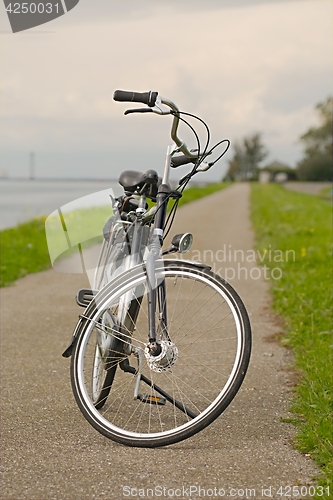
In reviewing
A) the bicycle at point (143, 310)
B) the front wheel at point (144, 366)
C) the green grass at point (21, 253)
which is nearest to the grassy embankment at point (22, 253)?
the green grass at point (21, 253)

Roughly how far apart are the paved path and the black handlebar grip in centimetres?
163

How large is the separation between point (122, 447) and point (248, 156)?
368 feet

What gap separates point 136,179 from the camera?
12.1ft

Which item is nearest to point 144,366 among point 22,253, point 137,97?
point 137,97

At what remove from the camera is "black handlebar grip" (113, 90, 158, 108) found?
337 centimetres

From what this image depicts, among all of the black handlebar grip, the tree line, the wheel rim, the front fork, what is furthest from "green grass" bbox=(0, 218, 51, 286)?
the tree line

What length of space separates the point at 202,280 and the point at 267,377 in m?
1.56

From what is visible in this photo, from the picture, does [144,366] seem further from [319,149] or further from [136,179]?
[319,149]

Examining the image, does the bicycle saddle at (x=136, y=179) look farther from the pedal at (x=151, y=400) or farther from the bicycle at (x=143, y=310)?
the pedal at (x=151, y=400)

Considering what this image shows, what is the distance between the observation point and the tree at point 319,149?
58.2m

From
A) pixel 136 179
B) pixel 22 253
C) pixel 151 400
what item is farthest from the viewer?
pixel 22 253

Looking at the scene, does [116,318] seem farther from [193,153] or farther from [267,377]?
[267,377]

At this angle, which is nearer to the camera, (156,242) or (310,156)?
(156,242)

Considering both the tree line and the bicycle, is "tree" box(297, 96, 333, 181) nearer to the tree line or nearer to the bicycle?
the tree line
